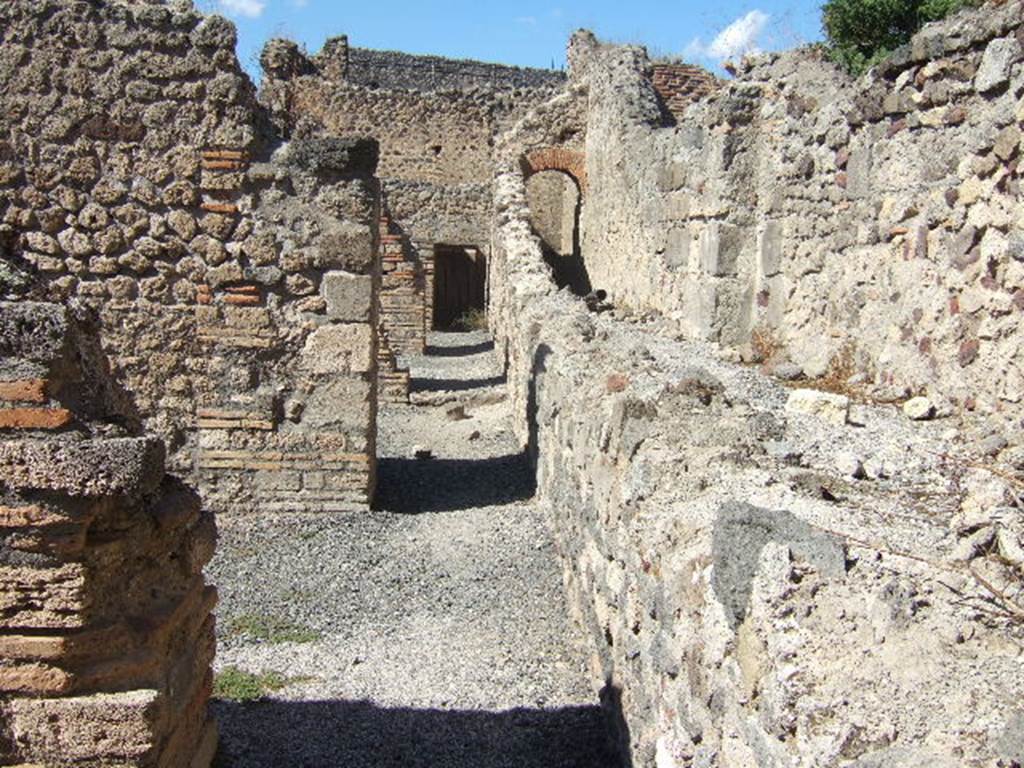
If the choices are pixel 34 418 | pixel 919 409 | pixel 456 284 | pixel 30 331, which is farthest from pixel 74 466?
pixel 456 284

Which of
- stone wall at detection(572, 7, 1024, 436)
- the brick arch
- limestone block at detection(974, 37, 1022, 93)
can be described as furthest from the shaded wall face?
limestone block at detection(974, 37, 1022, 93)

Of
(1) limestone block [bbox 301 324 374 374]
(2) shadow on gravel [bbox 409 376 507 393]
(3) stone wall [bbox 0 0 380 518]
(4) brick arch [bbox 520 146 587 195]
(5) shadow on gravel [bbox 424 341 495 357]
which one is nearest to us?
(3) stone wall [bbox 0 0 380 518]

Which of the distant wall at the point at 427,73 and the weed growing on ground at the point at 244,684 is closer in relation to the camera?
the weed growing on ground at the point at 244,684

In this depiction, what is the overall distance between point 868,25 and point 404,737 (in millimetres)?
12403

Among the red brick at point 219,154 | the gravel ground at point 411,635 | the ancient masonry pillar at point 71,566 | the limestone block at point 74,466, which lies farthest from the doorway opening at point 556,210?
the limestone block at point 74,466

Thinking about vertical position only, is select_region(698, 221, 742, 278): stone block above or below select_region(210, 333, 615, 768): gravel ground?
above

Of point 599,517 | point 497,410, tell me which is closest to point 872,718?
point 599,517

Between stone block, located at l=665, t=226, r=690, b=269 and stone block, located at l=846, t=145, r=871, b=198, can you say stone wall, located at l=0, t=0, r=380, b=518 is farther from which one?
stone block, located at l=665, t=226, r=690, b=269

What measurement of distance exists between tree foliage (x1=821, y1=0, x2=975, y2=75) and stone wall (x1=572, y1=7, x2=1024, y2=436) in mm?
4569

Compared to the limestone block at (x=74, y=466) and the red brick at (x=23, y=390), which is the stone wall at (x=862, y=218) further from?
the red brick at (x=23, y=390)

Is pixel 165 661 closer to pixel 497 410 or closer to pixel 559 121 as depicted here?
pixel 497 410

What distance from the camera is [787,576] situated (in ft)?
7.35

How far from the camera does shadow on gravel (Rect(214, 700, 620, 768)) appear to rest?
362 cm

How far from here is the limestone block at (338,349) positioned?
6.10 m
